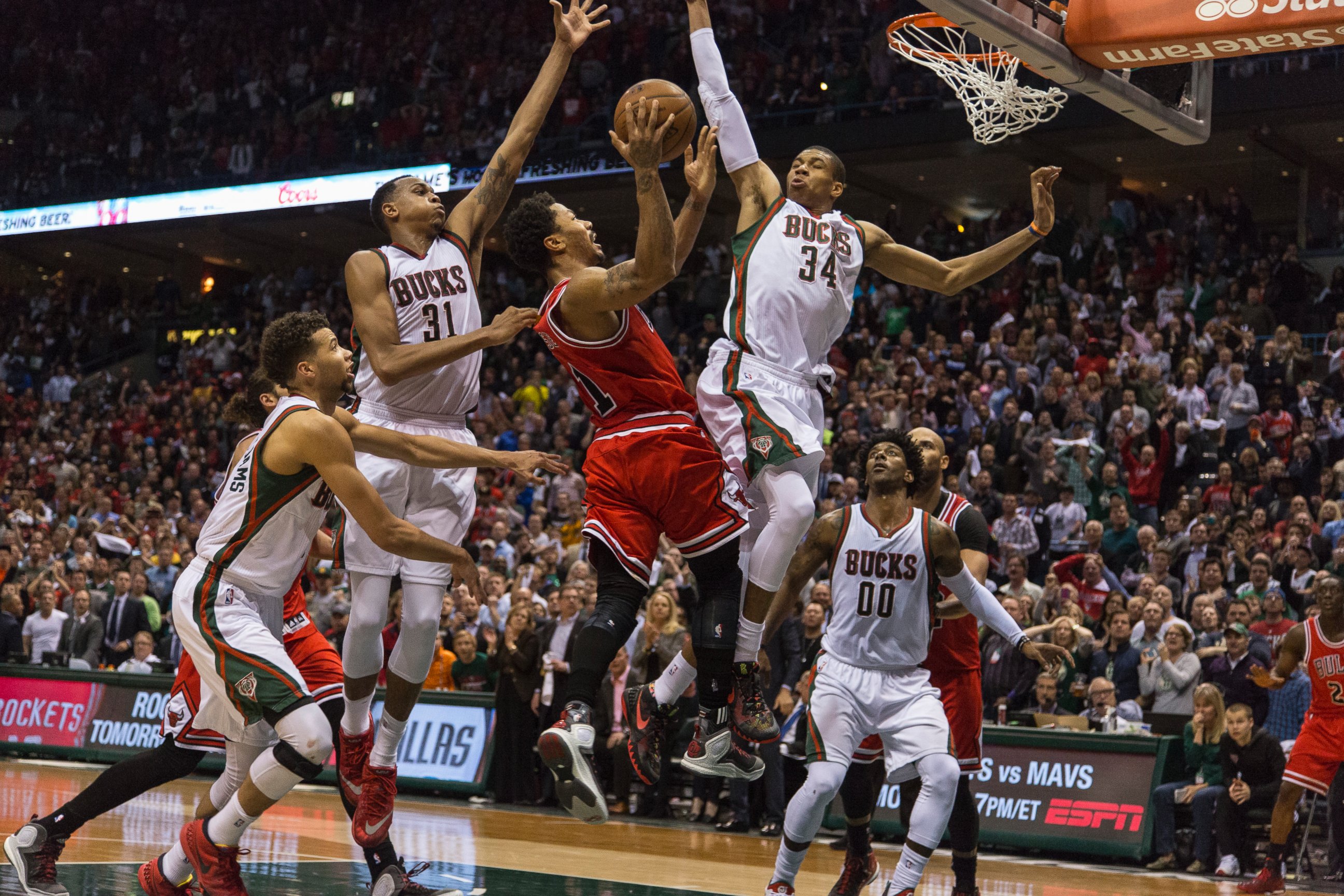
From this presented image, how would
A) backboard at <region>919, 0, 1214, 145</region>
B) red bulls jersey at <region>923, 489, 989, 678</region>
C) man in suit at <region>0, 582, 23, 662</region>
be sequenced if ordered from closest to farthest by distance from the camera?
backboard at <region>919, 0, 1214, 145</region> < red bulls jersey at <region>923, 489, 989, 678</region> < man in suit at <region>0, 582, 23, 662</region>

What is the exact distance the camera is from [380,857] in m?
6.70

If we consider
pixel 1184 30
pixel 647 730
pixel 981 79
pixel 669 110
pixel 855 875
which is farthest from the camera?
pixel 981 79

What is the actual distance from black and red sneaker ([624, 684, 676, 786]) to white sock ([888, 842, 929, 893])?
5.87ft

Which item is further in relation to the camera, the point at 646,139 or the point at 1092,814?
the point at 1092,814

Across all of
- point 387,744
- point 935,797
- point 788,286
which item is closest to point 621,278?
point 788,286

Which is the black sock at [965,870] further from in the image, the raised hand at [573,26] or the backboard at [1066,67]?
the raised hand at [573,26]

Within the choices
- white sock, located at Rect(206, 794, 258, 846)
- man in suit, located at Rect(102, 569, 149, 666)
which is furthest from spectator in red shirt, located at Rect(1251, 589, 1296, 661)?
man in suit, located at Rect(102, 569, 149, 666)

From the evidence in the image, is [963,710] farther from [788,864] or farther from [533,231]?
[533,231]

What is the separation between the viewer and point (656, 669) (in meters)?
12.9

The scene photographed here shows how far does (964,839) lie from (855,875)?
684mm

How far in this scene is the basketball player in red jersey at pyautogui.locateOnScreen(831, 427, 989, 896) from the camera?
26.5 feet

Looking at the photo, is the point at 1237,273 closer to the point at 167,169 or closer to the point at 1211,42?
the point at 1211,42

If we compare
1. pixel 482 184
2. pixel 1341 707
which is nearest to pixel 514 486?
pixel 1341 707

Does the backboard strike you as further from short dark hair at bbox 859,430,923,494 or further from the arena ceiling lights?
the arena ceiling lights
